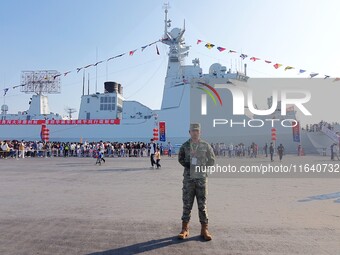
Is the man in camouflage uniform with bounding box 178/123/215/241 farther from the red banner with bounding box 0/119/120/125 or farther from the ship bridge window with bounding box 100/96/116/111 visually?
the ship bridge window with bounding box 100/96/116/111

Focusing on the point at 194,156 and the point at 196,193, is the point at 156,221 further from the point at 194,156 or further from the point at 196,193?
the point at 194,156

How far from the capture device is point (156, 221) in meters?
5.64

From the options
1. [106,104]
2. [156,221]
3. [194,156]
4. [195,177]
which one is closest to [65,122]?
[106,104]

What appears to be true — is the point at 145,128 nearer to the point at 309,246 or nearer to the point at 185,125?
the point at 185,125

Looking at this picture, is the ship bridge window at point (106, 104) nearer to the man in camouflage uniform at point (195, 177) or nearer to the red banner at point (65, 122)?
the red banner at point (65, 122)

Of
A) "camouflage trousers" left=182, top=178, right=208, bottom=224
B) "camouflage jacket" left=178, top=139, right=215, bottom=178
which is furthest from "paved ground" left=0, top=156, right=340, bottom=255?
"camouflage jacket" left=178, top=139, right=215, bottom=178

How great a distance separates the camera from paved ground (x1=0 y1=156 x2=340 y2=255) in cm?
425

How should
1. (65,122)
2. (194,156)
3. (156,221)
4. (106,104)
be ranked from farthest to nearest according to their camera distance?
(106,104) → (65,122) → (156,221) → (194,156)

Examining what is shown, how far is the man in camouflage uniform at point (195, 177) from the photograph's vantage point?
15.7 ft

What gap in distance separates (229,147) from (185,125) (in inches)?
300

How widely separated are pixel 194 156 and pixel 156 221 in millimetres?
1465

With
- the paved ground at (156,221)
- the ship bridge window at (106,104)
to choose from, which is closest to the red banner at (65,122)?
the ship bridge window at (106,104)

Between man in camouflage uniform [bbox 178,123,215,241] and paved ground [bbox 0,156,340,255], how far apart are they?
28 cm

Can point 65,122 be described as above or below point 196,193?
above
